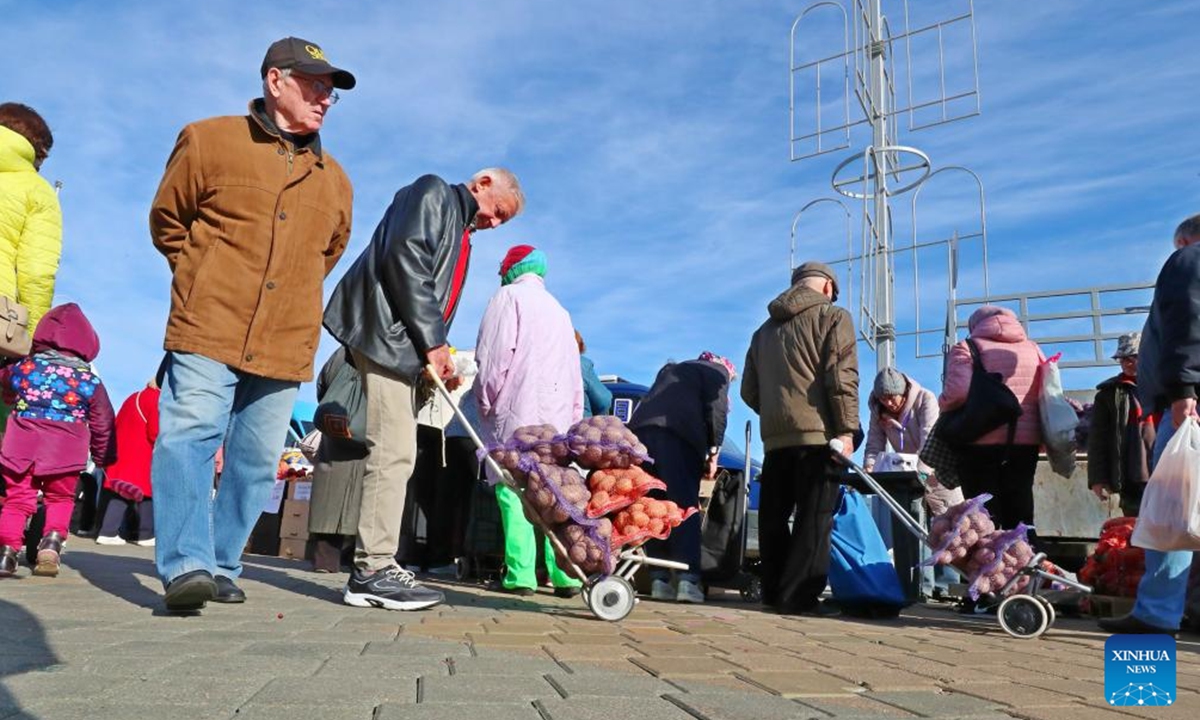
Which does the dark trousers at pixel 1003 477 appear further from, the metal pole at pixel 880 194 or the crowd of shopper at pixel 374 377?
the metal pole at pixel 880 194

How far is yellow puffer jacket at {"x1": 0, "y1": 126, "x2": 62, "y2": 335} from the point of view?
14.6ft

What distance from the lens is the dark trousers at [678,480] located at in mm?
6180

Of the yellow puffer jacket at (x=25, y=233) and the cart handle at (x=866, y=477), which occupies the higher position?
the yellow puffer jacket at (x=25, y=233)

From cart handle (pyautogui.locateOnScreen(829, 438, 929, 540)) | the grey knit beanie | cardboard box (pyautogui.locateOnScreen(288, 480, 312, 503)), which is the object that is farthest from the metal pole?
cart handle (pyautogui.locateOnScreen(829, 438, 929, 540))

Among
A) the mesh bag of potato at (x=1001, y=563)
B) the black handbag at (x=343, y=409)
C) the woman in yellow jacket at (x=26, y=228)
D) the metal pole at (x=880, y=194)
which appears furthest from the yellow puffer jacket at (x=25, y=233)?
the metal pole at (x=880, y=194)

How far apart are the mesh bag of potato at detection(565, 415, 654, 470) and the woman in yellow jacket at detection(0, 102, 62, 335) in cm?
242

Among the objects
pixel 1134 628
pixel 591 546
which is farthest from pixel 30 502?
pixel 1134 628

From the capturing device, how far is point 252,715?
1899 mm

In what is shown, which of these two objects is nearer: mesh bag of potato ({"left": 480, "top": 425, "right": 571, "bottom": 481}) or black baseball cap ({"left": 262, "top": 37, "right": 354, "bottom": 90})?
black baseball cap ({"left": 262, "top": 37, "right": 354, "bottom": 90})

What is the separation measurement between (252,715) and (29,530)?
Answer: 4.72 meters

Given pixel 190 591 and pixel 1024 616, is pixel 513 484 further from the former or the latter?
pixel 1024 616

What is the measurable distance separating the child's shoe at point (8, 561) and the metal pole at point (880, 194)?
41.9 ft

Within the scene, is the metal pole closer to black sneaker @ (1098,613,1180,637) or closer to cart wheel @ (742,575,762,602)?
cart wheel @ (742,575,762,602)

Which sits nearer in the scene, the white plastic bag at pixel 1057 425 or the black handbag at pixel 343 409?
the white plastic bag at pixel 1057 425
